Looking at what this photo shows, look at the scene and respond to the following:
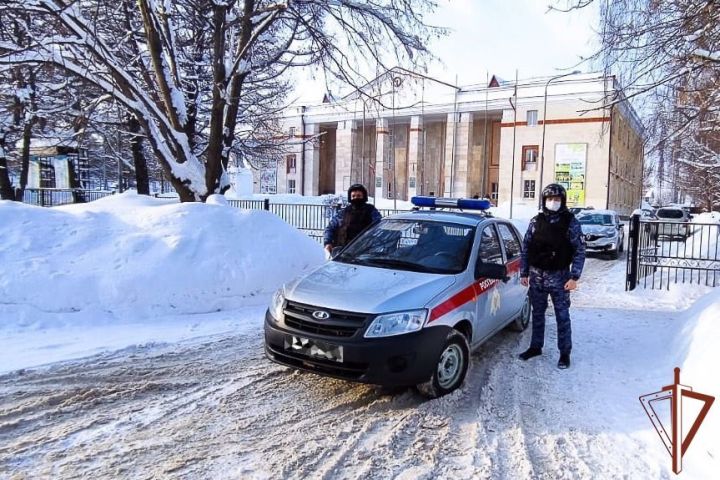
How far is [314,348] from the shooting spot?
4.15m

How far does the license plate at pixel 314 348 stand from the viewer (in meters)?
4.04

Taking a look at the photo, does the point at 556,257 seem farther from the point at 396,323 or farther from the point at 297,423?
the point at 297,423

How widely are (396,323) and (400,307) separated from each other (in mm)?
135

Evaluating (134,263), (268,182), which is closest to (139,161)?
(134,263)

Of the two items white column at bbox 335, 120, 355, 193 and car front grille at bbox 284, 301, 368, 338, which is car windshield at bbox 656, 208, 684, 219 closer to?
car front grille at bbox 284, 301, 368, 338

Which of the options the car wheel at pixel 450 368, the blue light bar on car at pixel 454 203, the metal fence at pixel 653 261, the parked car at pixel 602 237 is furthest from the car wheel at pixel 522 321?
the parked car at pixel 602 237

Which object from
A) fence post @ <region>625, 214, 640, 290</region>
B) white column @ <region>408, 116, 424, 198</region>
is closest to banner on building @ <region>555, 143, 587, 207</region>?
white column @ <region>408, 116, 424, 198</region>

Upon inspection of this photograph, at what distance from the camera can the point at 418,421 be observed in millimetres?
3990

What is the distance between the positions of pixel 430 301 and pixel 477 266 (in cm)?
104

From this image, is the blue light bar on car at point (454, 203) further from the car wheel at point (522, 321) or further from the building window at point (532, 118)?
the building window at point (532, 118)

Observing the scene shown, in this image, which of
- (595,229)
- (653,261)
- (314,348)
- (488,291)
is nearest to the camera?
(314,348)

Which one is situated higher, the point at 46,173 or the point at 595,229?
the point at 46,173

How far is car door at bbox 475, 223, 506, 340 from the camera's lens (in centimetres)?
506

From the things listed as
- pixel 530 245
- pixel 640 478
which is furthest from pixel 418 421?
pixel 530 245
